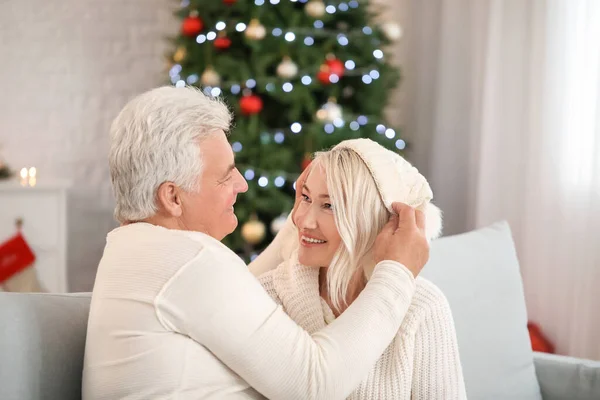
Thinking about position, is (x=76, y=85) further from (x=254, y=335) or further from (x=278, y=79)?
(x=254, y=335)

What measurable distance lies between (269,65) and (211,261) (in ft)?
9.05

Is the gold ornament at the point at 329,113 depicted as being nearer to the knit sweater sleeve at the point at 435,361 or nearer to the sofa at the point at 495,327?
the sofa at the point at 495,327

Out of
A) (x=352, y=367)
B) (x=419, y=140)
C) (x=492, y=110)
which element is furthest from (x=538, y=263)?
(x=352, y=367)

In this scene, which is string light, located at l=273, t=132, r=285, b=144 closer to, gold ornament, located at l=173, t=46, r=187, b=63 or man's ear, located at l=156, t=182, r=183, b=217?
Result: gold ornament, located at l=173, t=46, r=187, b=63

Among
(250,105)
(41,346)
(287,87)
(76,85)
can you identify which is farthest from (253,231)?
(41,346)

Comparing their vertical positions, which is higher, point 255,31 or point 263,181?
point 255,31

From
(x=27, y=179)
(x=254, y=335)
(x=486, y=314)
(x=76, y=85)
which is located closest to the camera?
(x=254, y=335)

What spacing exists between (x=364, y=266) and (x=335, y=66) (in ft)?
7.49

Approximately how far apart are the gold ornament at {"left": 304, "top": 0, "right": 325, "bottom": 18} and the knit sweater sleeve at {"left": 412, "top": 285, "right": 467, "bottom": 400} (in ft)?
8.30

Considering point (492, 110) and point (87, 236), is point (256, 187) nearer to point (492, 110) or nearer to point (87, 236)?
point (492, 110)

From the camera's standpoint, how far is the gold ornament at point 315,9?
396cm

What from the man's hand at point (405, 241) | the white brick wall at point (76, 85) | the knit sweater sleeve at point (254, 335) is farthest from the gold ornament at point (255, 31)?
the knit sweater sleeve at point (254, 335)

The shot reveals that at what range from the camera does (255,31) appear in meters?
3.87

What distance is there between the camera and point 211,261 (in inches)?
→ 54.6
